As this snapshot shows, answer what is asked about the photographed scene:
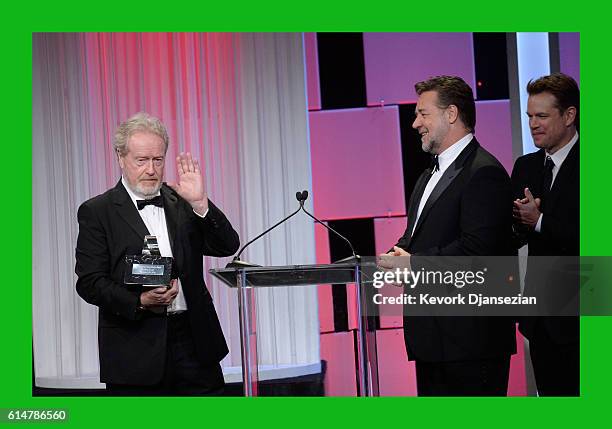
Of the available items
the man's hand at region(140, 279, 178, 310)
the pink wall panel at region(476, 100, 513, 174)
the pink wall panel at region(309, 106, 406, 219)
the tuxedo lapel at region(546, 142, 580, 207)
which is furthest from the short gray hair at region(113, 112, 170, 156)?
the pink wall panel at region(476, 100, 513, 174)

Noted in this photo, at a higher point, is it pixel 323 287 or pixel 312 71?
pixel 312 71

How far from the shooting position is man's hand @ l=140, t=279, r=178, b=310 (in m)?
3.70

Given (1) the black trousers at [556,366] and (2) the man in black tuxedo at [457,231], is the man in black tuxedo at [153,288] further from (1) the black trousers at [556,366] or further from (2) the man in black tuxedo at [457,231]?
(1) the black trousers at [556,366]

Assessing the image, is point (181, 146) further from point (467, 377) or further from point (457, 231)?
point (467, 377)

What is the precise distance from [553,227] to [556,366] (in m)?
0.69

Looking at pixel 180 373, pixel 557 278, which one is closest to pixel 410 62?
pixel 557 278

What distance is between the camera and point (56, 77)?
5273 millimetres

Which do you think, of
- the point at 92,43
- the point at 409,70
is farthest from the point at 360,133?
the point at 92,43

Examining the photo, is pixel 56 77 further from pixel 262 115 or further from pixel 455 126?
pixel 455 126

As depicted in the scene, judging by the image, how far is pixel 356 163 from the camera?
17.5 ft

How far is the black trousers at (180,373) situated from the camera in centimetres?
378

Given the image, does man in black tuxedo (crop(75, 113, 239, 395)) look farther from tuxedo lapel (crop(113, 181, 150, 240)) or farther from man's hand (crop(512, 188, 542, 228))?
man's hand (crop(512, 188, 542, 228))

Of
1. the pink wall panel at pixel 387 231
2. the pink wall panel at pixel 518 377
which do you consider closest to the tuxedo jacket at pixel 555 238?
the pink wall panel at pixel 518 377

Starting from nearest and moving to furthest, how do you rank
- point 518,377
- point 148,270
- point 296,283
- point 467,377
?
point 148,270 < point 467,377 < point 296,283 < point 518,377
